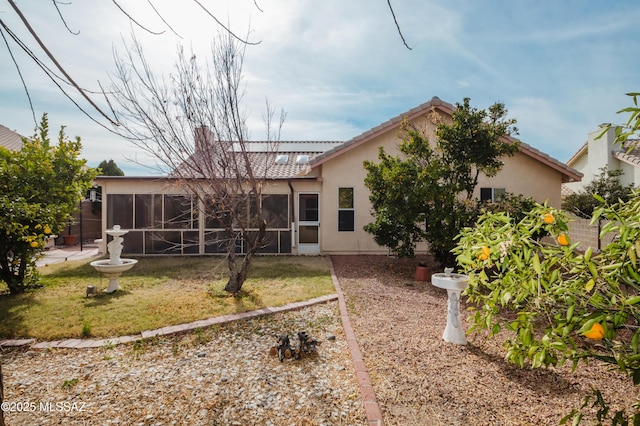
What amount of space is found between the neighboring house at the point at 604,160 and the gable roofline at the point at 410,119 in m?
4.55

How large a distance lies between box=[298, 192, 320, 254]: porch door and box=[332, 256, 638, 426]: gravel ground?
23.6ft

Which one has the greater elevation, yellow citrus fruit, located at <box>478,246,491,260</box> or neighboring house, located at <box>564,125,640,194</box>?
neighboring house, located at <box>564,125,640,194</box>

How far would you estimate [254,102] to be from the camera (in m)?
7.61

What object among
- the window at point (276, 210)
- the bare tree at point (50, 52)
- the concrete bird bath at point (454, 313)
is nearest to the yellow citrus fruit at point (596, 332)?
the bare tree at point (50, 52)

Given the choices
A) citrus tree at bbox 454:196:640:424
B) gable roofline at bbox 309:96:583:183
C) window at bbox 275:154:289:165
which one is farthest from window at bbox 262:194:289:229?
citrus tree at bbox 454:196:640:424

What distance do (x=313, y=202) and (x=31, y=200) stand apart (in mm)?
8470

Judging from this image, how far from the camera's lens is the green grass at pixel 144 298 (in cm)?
547

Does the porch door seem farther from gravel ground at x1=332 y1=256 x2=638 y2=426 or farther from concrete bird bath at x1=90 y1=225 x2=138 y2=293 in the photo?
gravel ground at x1=332 y1=256 x2=638 y2=426

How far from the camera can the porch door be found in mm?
13055

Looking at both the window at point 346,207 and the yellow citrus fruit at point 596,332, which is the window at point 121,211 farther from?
the yellow citrus fruit at point 596,332

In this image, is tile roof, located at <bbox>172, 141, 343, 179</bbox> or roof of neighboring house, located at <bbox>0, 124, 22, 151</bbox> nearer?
tile roof, located at <bbox>172, 141, 343, 179</bbox>

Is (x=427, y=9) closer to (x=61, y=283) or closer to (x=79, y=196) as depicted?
(x=79, y=196)

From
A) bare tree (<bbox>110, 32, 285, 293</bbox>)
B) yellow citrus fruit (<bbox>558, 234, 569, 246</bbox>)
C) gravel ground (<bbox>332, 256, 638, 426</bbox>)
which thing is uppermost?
bare tree (<bbox>110, 32, 285, 293</bbox>)

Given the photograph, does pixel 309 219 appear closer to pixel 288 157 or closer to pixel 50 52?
pixel 288 157
